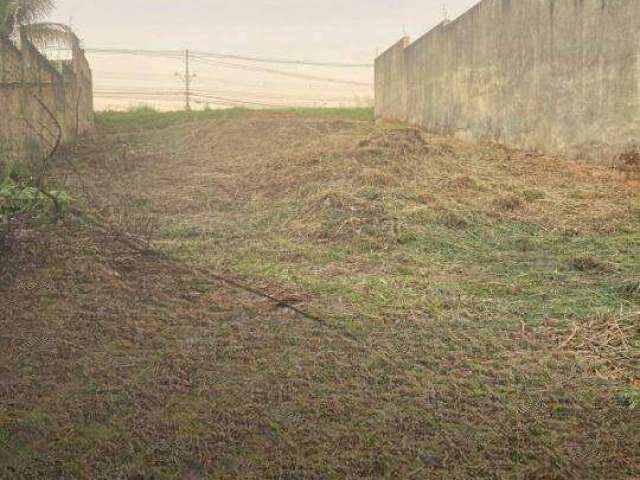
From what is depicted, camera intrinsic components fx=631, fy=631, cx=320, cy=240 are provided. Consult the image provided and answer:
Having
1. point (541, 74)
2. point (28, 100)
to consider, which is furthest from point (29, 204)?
point (541, 74)

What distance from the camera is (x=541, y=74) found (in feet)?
26.7

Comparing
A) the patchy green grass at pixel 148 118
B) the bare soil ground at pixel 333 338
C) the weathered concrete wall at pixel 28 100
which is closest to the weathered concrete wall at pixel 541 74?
the bare soil ground at pixel 333 338

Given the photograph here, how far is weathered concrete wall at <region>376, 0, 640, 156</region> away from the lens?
6617mm

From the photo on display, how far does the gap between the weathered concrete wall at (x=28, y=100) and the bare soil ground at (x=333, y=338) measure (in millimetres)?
1395

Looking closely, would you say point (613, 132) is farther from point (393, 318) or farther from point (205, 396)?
point (205, 396)

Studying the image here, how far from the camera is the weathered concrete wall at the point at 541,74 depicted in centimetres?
662

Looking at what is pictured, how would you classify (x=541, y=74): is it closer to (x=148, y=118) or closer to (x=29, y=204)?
(x=29, y=204)

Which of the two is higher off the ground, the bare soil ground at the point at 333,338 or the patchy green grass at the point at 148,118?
the patchy green grass at the point at 148,118

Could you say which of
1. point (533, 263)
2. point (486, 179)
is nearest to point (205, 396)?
point (533, 263)

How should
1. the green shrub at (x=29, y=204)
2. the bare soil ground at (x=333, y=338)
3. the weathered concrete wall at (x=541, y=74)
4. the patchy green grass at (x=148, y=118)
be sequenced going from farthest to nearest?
the patchy green grass at (x=148, y=118) < the weathered concrete wall at (x=541, y=74) < the green shrub at (x=29, y=204) < the bare soil ground at (x=333, y=338)

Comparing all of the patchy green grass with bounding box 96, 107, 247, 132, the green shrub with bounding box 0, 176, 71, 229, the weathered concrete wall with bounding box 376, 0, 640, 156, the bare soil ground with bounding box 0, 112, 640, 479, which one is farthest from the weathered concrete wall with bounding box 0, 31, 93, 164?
the weathered concrete wall with bounding box 376, 0, 640, 156

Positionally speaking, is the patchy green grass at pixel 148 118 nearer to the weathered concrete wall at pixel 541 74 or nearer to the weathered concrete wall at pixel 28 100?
the weathered concrete wall at pixel 28 100

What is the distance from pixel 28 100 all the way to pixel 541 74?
21.2 feet

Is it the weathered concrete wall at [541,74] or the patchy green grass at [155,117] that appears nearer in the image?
the weathered concrete wall at [541,74]
